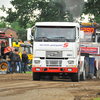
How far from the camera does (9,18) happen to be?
4328 centimetres

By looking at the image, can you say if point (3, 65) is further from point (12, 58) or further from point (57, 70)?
point (57, 70)

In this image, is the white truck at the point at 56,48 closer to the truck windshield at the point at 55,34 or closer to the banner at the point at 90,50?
the truck windshield at the point at 55,34

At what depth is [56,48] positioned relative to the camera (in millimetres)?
13609

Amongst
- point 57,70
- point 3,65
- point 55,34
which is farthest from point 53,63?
point 3,65

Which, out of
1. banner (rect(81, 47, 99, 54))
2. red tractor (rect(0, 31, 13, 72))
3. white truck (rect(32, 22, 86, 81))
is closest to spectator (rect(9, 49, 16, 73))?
red tractor (rect(0, 31, 13, 72))

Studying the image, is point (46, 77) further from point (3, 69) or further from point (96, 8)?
point (96, 8)

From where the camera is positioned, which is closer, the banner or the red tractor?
the banner

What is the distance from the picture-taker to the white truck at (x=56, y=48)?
1361cm

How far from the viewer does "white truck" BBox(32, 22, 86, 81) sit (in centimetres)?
1361

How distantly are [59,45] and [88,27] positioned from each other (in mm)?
6124

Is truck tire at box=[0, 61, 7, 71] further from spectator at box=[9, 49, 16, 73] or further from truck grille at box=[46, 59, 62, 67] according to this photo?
truck grille at box=[46, 59, 62, 67]

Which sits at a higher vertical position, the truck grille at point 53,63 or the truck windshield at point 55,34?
the truck windshield at point 55,34

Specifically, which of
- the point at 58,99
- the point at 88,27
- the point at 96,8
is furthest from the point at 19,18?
Answer: the point at 58,99

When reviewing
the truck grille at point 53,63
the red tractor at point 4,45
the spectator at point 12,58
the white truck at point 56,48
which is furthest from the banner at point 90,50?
the red tractor at point 4,45
